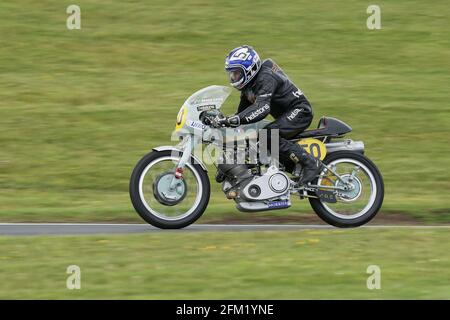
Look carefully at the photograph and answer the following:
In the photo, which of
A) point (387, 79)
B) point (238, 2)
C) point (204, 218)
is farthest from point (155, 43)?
point (204, 218)

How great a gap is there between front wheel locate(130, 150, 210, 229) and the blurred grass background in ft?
5.40

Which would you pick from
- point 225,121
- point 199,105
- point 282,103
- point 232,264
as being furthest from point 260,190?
point 232,264

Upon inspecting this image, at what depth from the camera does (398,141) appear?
683 inches

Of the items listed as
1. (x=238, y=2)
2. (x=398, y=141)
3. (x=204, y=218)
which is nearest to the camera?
(x=204, y=218)

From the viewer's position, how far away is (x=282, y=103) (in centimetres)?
1162

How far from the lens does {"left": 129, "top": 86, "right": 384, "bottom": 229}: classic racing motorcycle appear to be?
1120cm

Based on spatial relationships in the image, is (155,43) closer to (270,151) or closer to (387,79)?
(387,79)

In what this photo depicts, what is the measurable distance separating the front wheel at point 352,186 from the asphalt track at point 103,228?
316 mm

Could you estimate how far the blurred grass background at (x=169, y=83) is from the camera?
1530cm

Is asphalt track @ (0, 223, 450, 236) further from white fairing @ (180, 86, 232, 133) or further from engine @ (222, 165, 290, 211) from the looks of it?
white fairing @ (180, 86, 232, 133)

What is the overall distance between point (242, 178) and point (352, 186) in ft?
4.20

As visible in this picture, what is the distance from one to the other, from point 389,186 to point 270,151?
4.24 metres

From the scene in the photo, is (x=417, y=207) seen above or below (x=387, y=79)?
below

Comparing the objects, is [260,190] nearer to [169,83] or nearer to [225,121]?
[225,121]
